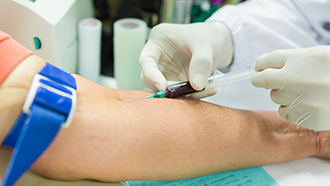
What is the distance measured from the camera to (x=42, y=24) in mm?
1023

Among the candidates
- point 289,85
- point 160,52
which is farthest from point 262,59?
point 160,52

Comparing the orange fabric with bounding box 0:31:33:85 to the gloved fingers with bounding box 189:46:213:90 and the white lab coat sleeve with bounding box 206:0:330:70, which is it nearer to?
the gloved fingers with bounding box 189:46:213:90

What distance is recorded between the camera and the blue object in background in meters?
0.77

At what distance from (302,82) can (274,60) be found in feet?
0.42

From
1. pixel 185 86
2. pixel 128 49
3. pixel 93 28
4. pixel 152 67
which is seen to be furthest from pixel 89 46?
pixel 185 86

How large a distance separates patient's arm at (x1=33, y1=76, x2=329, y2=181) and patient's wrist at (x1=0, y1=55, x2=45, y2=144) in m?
0.11

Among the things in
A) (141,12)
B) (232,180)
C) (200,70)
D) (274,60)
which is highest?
(274,60)

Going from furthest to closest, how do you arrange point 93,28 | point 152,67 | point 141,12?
point 141,12 < point 93,28 < point 152,67

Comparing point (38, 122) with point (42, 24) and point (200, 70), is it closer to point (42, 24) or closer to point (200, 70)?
point (200, 70)

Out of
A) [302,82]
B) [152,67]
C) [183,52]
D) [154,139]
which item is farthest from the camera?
[183,52]

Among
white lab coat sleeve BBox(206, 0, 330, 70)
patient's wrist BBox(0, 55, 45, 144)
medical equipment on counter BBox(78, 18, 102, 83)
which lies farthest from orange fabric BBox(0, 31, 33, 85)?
white lab coat sleeve BBox(206, 0, 330, 70)

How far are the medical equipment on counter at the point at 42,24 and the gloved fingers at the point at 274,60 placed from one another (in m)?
0.91

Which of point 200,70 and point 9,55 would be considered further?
point 200,70

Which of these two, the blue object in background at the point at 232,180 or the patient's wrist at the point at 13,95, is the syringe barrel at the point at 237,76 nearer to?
the blue object in background at the point at 232,180
